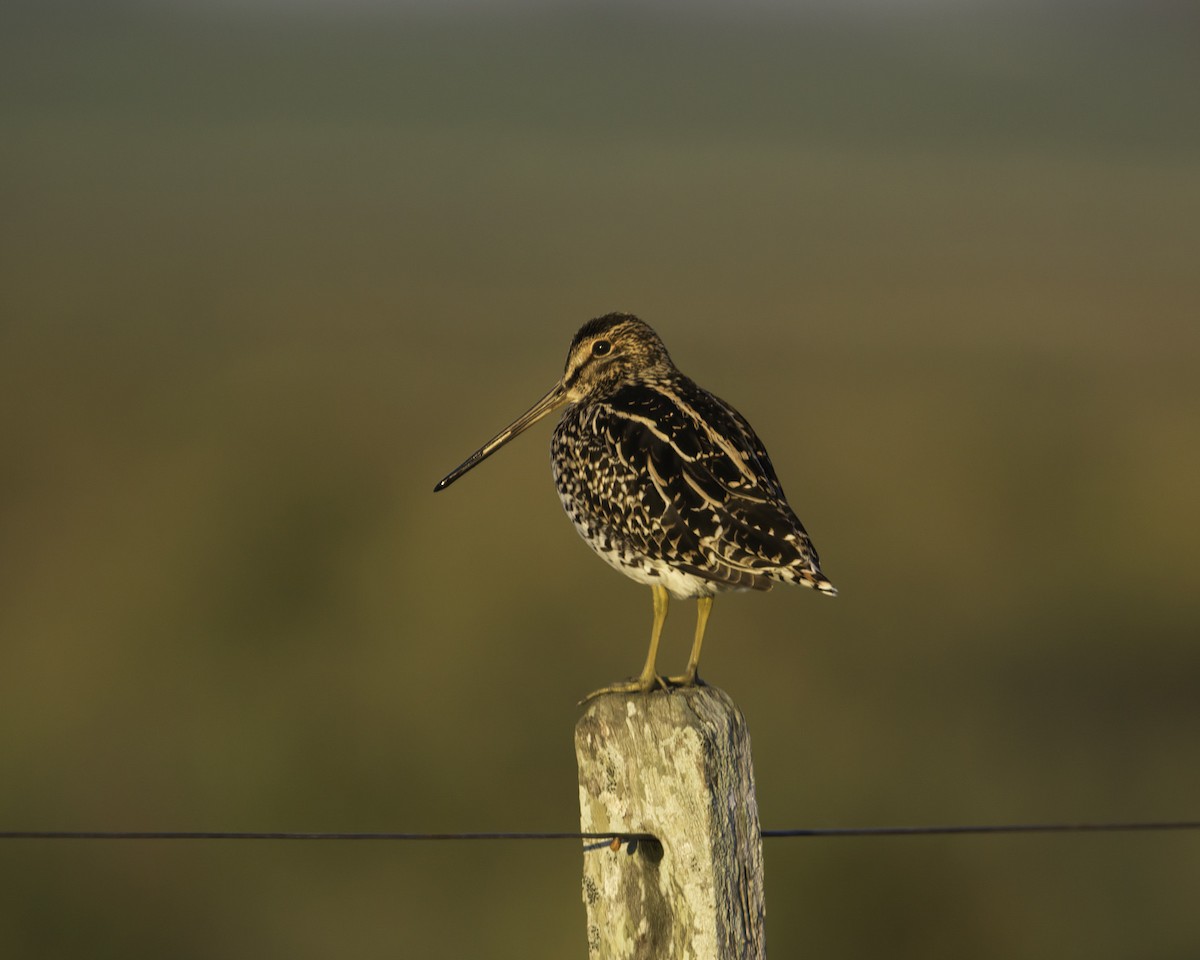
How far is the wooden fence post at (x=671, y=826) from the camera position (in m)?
4.06

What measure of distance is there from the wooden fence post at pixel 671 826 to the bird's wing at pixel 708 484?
1.05 meters

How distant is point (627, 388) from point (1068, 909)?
9.34 meters

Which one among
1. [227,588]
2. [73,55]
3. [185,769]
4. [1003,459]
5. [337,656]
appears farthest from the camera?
[73,55]

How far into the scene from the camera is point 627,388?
618 centimetres

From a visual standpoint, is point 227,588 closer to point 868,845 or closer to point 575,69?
point 868,845

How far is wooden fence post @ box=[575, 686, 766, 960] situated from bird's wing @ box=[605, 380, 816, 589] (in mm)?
1050

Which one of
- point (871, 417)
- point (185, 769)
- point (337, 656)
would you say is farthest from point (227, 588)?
point (871, 417)

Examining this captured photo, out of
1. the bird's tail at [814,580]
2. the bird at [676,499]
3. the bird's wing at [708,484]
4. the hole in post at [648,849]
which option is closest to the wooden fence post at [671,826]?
the hole in post at [648,849]

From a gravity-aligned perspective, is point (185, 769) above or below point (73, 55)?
below

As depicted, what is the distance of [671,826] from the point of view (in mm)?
4082

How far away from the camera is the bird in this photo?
17.3 ft

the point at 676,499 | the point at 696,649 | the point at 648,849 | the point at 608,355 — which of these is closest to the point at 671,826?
the point at 648,849

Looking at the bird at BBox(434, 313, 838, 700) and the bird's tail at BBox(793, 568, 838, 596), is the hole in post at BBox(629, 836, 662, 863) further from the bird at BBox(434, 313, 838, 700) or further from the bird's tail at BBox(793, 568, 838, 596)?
the bird's tail at BBox(793, 568, 838, 596)

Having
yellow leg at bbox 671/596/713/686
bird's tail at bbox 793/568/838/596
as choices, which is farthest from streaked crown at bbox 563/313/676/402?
bird's tail at bbox 793/568/838/596
